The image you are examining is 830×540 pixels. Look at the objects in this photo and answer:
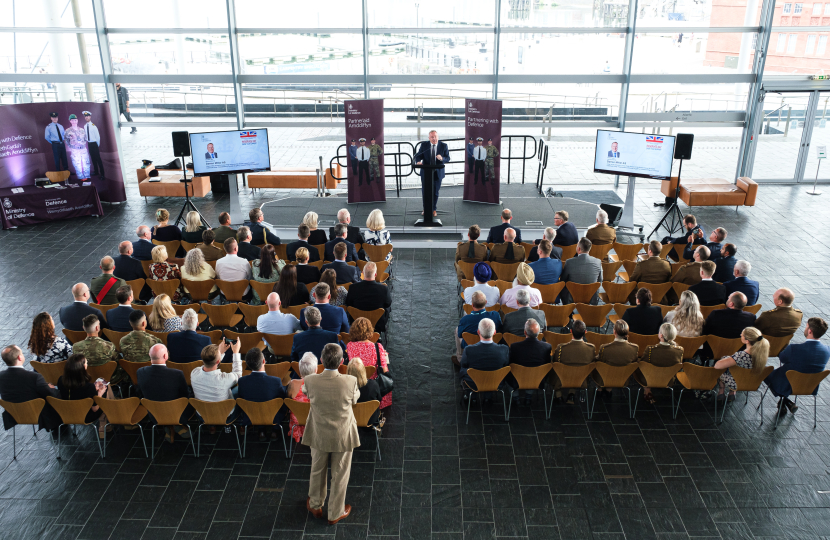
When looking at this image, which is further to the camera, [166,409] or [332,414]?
[166,409]

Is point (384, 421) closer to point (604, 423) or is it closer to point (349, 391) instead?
point (349, 391)

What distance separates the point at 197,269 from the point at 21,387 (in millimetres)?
2543

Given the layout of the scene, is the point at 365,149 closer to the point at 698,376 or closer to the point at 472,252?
the point at 472,252

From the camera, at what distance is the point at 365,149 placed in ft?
40.5

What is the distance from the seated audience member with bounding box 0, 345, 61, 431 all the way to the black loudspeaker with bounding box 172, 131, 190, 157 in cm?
638

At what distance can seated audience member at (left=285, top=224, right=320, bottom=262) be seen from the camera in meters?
8.26

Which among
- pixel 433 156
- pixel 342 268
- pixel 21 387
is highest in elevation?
pixel 433 156

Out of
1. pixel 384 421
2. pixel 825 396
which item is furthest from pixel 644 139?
pixel 384 421

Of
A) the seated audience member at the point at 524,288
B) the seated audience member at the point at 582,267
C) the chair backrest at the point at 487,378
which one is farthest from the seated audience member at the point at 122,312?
the seated audience member at the point at 582,267

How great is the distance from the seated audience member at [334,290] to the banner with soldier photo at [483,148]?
5630 millimetres

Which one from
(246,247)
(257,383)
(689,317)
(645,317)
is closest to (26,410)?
(257,383)

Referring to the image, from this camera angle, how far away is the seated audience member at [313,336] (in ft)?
19.7

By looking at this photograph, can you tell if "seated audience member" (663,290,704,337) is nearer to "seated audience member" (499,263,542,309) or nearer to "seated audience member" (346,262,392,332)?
"seated audience member" (499,263,542,309)

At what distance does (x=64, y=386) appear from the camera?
5.54 meters
